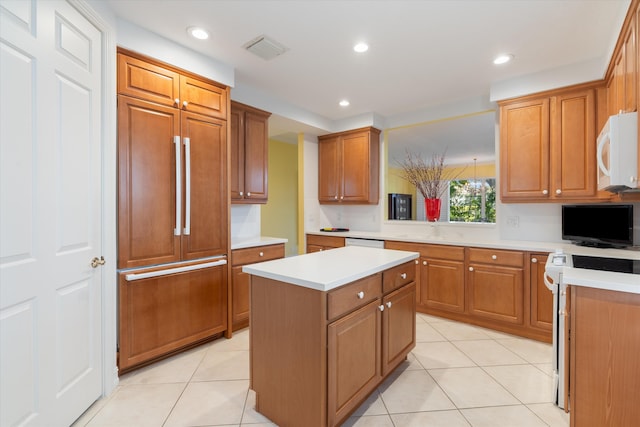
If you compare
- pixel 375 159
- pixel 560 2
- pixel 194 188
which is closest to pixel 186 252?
pixel 194 188

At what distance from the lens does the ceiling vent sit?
7.80 ft

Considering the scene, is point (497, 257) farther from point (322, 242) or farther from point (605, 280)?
point (322, 242)

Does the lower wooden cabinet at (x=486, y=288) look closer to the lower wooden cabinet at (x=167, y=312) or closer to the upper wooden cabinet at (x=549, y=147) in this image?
the upper wooden cabinet at (x=549, y=147)

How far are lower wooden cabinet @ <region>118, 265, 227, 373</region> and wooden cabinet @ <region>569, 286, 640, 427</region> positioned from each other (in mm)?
2491

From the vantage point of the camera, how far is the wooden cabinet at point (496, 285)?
2.89 meters

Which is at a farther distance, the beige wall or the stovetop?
the beige wall

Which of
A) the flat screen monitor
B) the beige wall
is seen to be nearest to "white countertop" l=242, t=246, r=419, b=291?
Result: the flat screen monitor

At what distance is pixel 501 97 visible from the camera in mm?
3131

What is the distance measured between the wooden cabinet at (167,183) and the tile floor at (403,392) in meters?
0.85

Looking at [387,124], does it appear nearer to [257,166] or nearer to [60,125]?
[257,166]

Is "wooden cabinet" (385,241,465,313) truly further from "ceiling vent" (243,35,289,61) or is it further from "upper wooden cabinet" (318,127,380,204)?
"ceiling vent" (243,35,289,61)

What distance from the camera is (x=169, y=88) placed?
7.80 feet

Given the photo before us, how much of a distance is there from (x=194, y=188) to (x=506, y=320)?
320cm

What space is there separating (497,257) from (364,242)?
5.04ft
